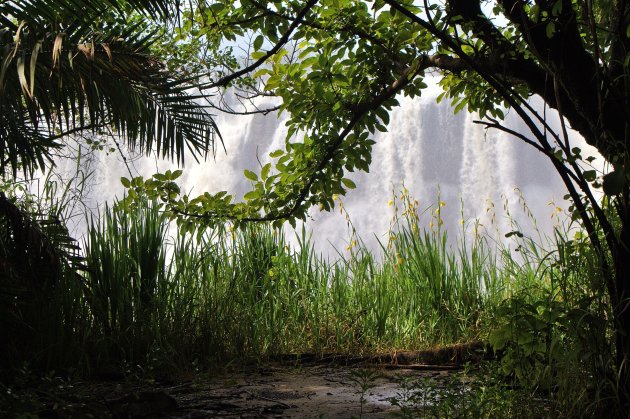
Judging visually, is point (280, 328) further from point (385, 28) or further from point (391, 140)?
point (391, 140)

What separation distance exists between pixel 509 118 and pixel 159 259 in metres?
12.7

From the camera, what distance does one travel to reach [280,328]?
4.76 metres

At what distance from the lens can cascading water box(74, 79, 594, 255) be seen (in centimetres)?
1617

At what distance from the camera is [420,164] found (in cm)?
1656

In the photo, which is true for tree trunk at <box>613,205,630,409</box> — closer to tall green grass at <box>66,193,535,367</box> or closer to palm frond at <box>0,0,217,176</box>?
tall green grass at <box>66,193,535,367</box>

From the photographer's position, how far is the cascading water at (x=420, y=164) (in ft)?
53.1

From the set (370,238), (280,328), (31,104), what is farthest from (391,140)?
(31,104)

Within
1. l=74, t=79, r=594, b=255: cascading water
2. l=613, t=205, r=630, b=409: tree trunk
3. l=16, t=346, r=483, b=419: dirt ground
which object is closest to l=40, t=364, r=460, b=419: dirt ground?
l=16, t=346, r=483, b=419: dirt ground

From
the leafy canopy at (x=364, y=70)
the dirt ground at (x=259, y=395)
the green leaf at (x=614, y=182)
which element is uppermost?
the leafy canopy at (x=364, y=70)

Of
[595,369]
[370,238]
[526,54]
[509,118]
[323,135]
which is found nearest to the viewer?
[595,369]

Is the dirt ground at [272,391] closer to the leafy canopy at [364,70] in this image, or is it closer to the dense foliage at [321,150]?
the dense foliage at [321,150]

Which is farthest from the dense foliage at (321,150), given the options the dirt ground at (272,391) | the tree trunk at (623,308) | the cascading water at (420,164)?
the cascading water at (420,164)

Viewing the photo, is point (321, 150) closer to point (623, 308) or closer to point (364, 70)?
point (364, 70)

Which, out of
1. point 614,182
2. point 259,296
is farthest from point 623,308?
point 259,296
